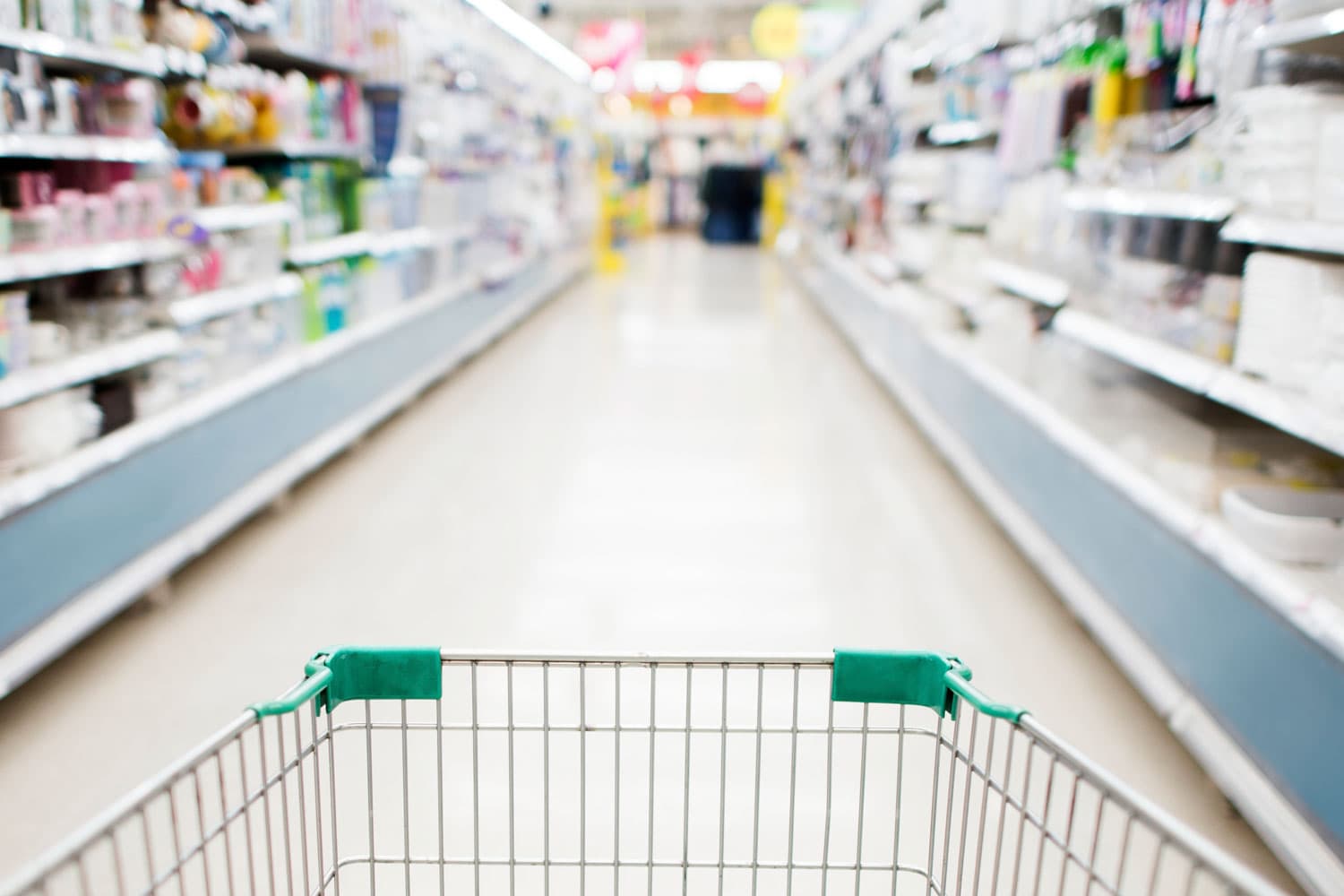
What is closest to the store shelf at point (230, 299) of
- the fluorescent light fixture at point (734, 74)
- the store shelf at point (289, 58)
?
the store shelf at point (289, 58)

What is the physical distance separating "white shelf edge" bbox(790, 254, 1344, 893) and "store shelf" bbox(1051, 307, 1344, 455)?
0.63 metres

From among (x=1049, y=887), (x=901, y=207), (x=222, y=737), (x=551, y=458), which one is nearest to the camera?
(x=222, y=737)

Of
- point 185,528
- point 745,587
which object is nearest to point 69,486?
point 185,528

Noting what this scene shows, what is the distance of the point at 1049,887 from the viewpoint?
2.03m

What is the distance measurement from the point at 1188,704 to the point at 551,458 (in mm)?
3066

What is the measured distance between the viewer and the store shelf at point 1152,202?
2.66 metres

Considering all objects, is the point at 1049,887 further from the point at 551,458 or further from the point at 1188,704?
the point at 551,458

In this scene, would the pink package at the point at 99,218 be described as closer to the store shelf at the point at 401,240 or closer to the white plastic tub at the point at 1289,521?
the store shelf at the point at 401,240

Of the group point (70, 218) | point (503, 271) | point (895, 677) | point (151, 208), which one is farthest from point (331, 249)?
point (895, 677)

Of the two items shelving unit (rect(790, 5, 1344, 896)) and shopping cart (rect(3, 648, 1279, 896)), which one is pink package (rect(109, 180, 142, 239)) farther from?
shelving unit (rect(790, 5, 1344, 896))

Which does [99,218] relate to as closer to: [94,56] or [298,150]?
[94,56]

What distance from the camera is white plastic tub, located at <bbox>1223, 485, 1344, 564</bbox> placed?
225 cm

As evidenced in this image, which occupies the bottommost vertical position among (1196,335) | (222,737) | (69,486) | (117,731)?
(117,731)

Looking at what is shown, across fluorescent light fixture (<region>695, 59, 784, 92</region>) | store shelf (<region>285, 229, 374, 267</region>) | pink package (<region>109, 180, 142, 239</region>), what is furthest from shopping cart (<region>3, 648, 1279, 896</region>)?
fluorescent light fixture (<region>695, 59, 784, 92</region>)
